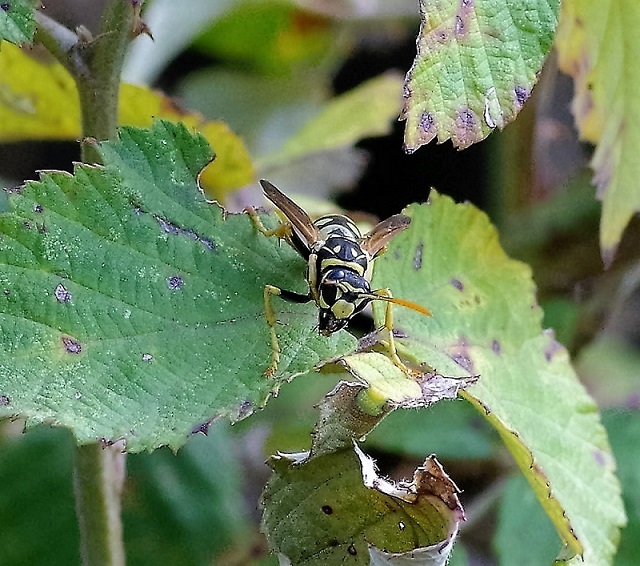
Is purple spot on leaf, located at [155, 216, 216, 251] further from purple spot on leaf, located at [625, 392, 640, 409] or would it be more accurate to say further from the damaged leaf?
purple spot on leaf, located at [625, 392, 640, 409]

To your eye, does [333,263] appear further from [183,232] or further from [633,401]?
[633,401]

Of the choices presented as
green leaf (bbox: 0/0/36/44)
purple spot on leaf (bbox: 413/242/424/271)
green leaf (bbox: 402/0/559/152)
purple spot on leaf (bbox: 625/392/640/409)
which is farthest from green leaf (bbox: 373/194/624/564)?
purple spot on leaf (bbox: 625/392/640/409)

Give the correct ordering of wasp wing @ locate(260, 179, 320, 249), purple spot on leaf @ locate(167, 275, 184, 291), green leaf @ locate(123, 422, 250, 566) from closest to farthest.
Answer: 1. purple spot on leaf @ locate(167, 275, 184, 291)
2. wasp wing @ locate(260, 179, 320, 249)
3. green leaf @ locate(123, 422, 250, 566)

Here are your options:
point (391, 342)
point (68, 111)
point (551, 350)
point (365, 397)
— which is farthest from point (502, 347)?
point (68, 111)

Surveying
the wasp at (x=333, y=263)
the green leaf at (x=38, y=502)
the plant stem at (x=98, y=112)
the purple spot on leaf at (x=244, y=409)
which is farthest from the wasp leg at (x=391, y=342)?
the green leaf at (x=38, y=502)

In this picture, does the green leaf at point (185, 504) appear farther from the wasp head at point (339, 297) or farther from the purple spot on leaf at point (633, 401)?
the purple spot on leaf at point (633, 401)

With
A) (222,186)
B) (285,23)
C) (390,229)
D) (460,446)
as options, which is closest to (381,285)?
(390,229)

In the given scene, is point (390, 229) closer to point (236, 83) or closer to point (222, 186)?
point (222, 186)
